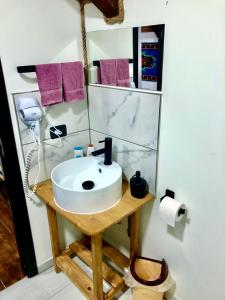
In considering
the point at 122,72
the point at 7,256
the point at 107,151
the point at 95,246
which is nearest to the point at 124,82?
the point at 122,72

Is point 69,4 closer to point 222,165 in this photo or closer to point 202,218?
point 222,165

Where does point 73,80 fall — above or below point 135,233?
above

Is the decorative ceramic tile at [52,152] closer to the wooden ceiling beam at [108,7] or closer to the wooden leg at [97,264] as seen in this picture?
the wooden leg at [97,264]

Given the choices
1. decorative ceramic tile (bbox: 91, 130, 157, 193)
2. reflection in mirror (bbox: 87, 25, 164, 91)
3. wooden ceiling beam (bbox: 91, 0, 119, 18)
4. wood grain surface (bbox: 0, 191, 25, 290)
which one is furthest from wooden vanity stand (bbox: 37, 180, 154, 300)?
wooden ceiling beam (bbox: 91, 0, 119, 18)

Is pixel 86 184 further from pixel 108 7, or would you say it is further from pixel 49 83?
pixel 108 7

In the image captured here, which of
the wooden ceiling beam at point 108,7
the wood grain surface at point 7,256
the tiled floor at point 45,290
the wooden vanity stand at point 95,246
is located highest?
the wooden ceiling beam at point 108,7

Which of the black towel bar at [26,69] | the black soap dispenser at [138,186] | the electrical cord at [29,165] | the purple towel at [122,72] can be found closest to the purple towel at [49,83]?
the black towel bar at [26,69]

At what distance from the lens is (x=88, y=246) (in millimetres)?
1971

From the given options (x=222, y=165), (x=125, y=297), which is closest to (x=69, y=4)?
(x=222, y=165)

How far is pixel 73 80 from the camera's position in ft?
5.10

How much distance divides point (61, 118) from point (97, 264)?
93cm

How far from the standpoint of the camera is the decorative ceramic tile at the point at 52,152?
159 cm

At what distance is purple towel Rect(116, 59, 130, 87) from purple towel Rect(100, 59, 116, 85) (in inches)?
1.4

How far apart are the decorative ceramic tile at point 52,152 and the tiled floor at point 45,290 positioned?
78 centimetres
